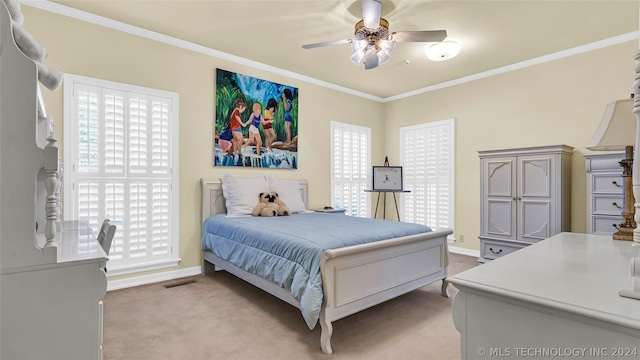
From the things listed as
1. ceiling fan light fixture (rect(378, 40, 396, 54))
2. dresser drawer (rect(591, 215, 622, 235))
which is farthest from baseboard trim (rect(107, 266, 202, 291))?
dresser drawer (rect(591, 215, 622, 235))

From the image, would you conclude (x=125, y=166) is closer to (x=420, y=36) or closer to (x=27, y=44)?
(x=27, y=44)

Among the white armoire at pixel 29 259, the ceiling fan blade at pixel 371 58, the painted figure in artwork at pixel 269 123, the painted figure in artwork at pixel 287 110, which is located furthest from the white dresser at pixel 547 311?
the painted figure in artwork at pixel 287 110

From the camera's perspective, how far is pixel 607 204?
3.19m

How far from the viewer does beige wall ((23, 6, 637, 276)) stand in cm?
315

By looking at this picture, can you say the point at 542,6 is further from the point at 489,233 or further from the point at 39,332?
the point at 39,332

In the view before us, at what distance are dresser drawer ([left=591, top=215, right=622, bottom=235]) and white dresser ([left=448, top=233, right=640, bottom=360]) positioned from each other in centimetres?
263

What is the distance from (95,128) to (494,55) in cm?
459

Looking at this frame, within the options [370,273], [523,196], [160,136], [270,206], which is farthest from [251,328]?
[523,196]

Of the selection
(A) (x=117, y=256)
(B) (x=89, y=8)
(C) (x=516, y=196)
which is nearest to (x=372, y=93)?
(C) (x=516, y=196)

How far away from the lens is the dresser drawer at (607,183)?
3123 mm

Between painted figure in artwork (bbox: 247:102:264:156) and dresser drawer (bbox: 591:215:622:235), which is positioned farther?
painted figure in artwork (bbox: 247:102:264:156)

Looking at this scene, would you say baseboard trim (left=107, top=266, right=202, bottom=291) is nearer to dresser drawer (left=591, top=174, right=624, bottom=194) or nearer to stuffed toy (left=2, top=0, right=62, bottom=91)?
stuffed toy (left=2, top=0, right=62, bottom=91)

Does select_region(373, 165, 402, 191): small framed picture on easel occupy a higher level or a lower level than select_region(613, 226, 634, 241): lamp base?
higher

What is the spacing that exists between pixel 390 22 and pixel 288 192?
7.61ft
